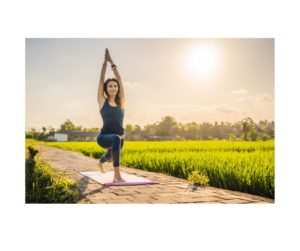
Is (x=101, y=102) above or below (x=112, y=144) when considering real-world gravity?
above

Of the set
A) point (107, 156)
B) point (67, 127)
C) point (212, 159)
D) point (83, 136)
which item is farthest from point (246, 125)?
point (67, 127)

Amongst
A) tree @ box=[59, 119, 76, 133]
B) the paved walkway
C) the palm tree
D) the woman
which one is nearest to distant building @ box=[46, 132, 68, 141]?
tree @ box=[59, 119, 76, 133]

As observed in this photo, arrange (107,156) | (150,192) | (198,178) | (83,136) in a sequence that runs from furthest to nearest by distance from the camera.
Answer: (83,136) < (107,156) < (198,178) < (150,192)

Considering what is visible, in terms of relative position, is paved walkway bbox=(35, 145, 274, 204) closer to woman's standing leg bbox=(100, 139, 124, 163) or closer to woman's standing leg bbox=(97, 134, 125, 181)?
woman's standing leg bbox=(100, 139, 124, 163)

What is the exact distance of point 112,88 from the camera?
671 cm

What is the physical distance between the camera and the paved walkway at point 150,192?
6.01 meters

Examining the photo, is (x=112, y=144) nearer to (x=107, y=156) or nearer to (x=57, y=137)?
(x=107, y=156)

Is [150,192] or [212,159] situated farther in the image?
[212,159]

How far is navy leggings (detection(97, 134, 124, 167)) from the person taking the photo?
6.73 metres

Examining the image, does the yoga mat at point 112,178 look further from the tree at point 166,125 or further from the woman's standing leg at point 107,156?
the tree at point 166,125

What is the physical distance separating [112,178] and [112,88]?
1377 millimetres

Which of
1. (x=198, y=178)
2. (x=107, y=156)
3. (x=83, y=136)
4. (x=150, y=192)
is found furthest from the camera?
(x=83, y=136)
